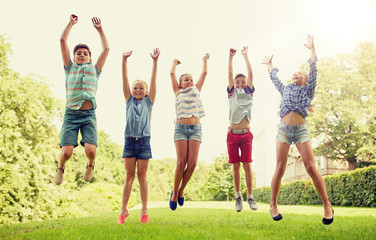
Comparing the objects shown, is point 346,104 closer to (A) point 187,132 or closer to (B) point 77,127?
(A) point 187,132

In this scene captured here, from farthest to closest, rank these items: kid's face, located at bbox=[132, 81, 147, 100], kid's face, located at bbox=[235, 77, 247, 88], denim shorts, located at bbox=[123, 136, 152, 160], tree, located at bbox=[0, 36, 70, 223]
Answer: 1. tree, located at bbox=[0, 36, 70, 223]
2. kid's face, located at bbox=[235, 77, 247, 88]
3. kid's face, located at bbox=[132, 81, 147, 100]
4. denim shorts, located at bbox=[123, 136, 152, 160]

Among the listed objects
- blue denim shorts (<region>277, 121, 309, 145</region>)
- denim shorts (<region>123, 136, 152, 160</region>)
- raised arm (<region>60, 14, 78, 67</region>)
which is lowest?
denim shorts (<region>123, 136, 152, 160</region>)

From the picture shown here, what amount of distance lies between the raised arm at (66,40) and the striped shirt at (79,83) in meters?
0.10

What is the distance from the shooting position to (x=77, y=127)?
19.8ft

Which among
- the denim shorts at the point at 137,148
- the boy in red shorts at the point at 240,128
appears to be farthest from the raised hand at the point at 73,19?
the boy in red shorts at the point at 240,128

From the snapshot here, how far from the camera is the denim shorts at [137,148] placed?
6754 millimetres

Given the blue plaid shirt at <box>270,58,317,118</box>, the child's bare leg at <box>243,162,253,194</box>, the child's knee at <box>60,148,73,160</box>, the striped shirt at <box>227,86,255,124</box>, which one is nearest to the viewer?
the child's knee at <box>60,148,73,160</box>

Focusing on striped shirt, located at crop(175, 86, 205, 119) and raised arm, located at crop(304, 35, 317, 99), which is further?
striped shirt, located at crop(175, 86, 205, 119)

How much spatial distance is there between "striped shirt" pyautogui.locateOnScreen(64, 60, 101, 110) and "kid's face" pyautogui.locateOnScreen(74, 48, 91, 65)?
0.42 feet

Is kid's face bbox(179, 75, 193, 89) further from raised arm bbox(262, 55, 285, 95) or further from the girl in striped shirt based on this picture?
raised arm bbox(262, 55, 285, 95)

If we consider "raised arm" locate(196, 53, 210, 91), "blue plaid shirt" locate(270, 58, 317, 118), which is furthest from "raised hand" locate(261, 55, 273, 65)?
"raised arm" locate(196, 53, 210, 91)

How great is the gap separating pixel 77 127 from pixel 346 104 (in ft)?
86.6

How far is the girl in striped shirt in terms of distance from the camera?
6.91 m

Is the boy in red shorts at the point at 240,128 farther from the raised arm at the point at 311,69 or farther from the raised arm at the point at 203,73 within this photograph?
the raised arm at the point at 311,69
